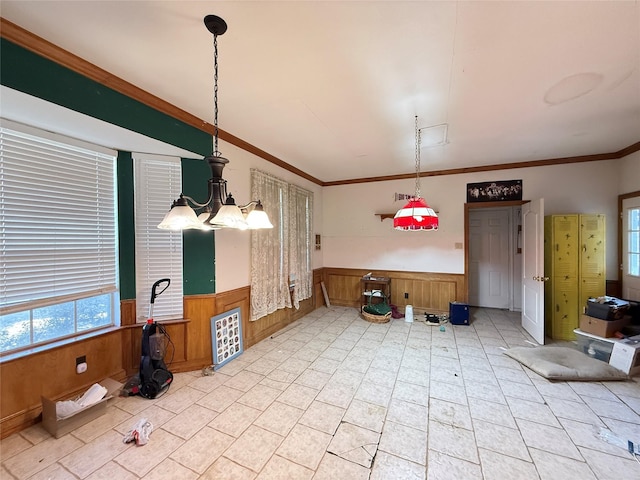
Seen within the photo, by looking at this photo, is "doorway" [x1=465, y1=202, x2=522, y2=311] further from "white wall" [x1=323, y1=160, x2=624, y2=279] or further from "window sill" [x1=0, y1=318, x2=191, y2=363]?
"window sill" [x1=0, y1=318, x2=191, y2=363]

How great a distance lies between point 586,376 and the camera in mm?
2568

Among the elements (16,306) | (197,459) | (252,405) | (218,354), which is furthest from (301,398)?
(16,306)

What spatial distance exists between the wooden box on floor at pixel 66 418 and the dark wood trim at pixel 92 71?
250cm

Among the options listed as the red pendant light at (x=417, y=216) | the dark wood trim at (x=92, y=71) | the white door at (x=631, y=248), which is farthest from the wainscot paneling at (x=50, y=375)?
the white door at (x=631, y=248)

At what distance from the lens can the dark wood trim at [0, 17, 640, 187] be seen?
5.19 ft

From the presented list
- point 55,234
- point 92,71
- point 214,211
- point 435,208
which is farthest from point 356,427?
point 435,208

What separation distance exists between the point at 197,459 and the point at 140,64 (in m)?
2.85

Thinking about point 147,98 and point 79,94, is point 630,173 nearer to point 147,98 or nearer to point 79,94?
point 147,98

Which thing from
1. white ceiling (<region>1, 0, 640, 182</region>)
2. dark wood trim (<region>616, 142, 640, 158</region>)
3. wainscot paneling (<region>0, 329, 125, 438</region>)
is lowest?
wainscot paneling (<region>0, 329, 125, 438</region>)

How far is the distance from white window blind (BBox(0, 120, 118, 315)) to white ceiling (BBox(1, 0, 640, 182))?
883 millimetres

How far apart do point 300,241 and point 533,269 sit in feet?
12.1

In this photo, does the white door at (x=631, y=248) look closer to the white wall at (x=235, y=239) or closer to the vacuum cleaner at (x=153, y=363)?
the white wall at (x=235, y=239)

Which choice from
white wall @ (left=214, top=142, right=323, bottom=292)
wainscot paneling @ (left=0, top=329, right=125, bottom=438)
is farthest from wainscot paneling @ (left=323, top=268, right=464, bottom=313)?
wainscot paneling @ (left=0, top=329, right=125, bottom=438)

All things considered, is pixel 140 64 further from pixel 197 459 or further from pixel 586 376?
pixel 586 376
